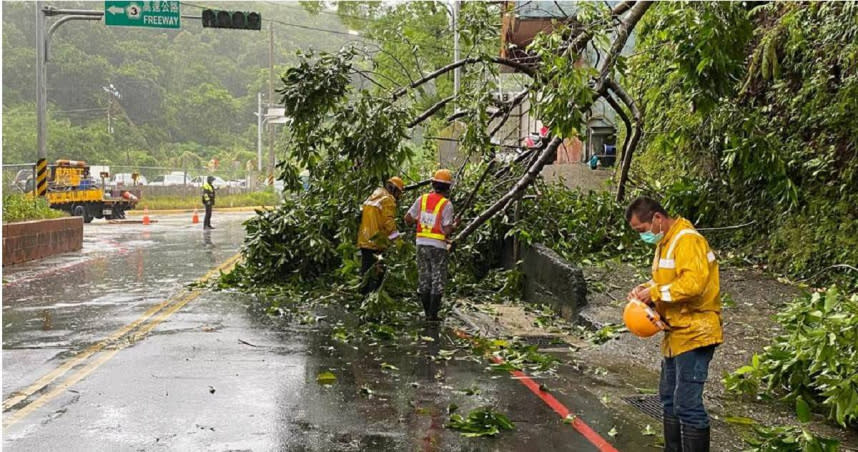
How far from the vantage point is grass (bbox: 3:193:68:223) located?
18967mm

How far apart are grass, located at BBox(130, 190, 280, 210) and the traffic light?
25.5m

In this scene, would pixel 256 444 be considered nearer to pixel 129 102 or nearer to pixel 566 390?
pixel 566 390

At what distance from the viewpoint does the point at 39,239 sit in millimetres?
19062

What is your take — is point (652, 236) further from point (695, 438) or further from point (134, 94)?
point (134, 94)

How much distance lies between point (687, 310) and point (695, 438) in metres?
0.79

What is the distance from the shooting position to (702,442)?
5211mm

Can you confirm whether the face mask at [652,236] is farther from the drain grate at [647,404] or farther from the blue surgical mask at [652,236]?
the drain grate at [647,404]

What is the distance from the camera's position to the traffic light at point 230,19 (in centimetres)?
2078

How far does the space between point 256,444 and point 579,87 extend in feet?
19.6

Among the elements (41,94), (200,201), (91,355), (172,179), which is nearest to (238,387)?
(91,355)

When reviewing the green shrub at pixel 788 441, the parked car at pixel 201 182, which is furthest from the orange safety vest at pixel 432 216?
the parked car at pixel 201 182

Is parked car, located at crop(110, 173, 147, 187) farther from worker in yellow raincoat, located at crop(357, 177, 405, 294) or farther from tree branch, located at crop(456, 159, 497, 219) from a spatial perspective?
worker in yellow raincoat, located at crop(357, 177, 405, 294)

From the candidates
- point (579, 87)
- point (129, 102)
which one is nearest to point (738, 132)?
point (579, 87)

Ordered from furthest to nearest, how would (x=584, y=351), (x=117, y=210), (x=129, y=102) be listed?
1. (x=129, y=102)
2. (x=117, y=210)
3. (x=584, y=351)
